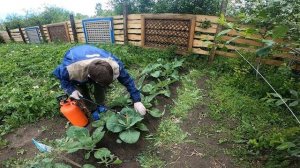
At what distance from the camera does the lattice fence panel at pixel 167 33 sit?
615 centimetres

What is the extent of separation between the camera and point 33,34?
1356 centimetres

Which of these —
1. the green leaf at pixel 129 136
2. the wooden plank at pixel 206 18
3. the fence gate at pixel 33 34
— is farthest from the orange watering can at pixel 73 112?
the fence gate at pixel 33 34

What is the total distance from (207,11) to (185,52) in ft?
6.18

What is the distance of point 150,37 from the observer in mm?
6875

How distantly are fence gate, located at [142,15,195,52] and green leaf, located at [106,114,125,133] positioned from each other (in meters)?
3.84

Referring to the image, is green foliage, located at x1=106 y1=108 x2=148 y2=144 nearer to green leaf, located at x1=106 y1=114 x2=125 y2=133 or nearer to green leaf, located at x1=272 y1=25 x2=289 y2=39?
green leaf, located at x1=106 y1=114 x2=125 y2=133

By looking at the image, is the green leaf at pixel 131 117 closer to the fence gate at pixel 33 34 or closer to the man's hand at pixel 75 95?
the man's hand at pixel 75 95

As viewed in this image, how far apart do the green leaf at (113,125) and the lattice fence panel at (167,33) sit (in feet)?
12.7

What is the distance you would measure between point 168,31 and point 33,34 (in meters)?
10.4

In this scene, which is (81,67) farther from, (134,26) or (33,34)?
(33,34)

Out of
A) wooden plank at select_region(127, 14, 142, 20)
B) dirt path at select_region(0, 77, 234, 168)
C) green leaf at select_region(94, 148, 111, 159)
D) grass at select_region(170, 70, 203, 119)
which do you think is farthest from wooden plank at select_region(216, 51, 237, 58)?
green leaf at select_region(94, 148, 111, 159)

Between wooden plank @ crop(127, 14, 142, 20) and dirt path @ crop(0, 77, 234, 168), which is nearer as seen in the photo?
dirt path @ crop(0, 77, 234, 168)

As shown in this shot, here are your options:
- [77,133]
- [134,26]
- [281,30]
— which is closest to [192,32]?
[134,26]

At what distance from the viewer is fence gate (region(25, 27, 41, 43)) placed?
1297 cm
